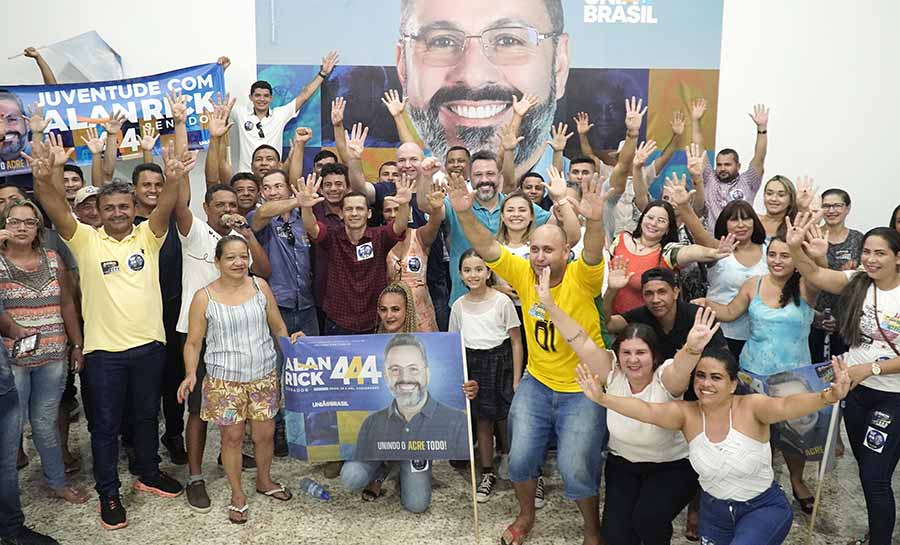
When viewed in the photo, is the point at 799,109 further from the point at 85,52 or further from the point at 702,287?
the point at 85,52

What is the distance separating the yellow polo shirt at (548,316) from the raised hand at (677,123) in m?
3.73

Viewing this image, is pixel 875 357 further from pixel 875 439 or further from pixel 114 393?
pixel 114 393

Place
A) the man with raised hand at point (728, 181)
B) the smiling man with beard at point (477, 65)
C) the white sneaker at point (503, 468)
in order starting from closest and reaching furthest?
1. the white sneaker at point (503, 468)
2. the man with raised hand at point (728, 181)
3. the smiling man with beard at point (477, 65)

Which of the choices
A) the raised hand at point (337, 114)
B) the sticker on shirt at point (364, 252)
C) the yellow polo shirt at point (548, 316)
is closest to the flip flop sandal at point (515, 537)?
the yellow polo shirt at point (548, 316)

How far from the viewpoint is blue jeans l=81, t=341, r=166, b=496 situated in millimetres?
3975

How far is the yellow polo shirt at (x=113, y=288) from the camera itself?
12.9 feet

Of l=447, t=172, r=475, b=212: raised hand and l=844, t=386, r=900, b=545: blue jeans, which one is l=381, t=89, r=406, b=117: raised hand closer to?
l=447, t=172, r=475, b=212: raised hand

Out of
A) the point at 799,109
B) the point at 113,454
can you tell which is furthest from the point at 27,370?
the point at 799,109

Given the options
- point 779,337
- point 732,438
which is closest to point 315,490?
point 732,438

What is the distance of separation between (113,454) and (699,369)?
3004mm

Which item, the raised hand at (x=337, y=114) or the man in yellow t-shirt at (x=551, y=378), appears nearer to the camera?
the man in yellow t-shirt at (x=551, y=378)

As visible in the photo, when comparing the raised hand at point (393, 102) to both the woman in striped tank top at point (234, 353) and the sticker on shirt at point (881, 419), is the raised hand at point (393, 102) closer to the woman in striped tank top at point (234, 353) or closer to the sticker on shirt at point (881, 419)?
the woman in striped tank top at point (234, 353)

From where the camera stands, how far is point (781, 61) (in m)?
7.22

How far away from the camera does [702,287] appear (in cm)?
459
